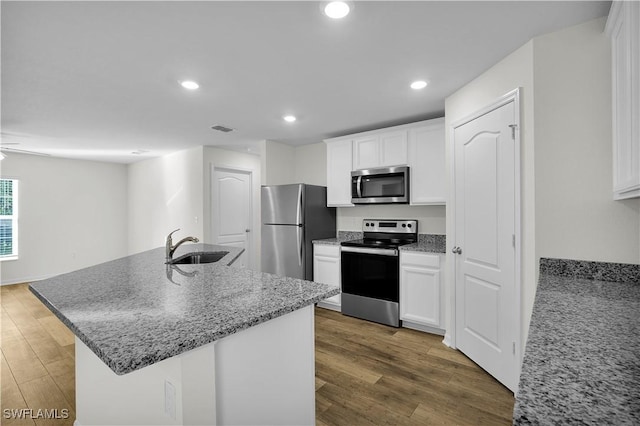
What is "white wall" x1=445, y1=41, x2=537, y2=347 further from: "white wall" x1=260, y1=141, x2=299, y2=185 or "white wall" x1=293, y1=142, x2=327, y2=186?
"white wall" x1=260, y1=141, x2=299, y2=185

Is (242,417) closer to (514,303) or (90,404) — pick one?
(90,404)

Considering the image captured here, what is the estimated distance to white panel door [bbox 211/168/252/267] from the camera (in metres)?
5.13

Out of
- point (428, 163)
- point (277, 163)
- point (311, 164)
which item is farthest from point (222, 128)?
point (428, 163)

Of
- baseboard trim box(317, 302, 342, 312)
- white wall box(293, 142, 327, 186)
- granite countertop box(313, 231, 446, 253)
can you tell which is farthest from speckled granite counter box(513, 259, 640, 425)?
white wall box(293, 142, 327, 186)

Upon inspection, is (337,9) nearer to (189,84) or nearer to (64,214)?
(189,84)

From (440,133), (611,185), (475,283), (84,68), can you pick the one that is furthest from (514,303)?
(84,68)

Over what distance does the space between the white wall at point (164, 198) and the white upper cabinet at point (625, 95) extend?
4.79 metres

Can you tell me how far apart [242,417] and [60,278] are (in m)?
1.38

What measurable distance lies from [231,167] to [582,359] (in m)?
5.23

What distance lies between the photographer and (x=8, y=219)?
17.8 ft

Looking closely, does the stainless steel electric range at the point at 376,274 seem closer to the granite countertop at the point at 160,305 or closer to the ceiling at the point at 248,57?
the ceiling at the point at 248,57

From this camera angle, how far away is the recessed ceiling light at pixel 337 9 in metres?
1.57

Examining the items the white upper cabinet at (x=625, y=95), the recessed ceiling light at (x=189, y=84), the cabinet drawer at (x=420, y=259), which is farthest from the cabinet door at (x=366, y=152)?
the white upper cabinet at (x=625, y=95)

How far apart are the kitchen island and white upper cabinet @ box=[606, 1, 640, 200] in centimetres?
145
